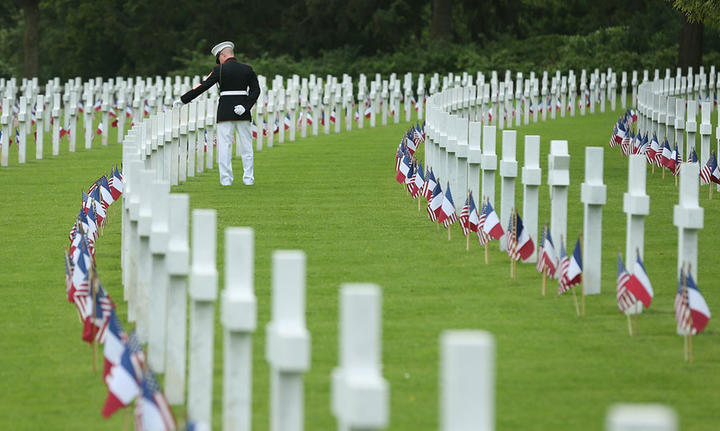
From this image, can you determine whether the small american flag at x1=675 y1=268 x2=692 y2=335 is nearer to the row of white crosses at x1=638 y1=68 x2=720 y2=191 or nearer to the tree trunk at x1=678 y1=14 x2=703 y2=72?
the row of white crosses at x1=638 y1=68 x2=720 y2=191

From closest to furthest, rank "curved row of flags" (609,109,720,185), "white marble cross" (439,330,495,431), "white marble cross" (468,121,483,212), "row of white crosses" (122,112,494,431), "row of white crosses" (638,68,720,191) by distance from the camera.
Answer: "white marble cross" (439,330,495,431) < "row of white crosses" (122,112,494,431) < "white marble cross" (468,121,483,212) < "curved row of flags" (609,109,720,185) < "row of white crosses" (638,68,720,191)

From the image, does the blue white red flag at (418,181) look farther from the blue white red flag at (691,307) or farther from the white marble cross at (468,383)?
the white marble cross at (468,383)

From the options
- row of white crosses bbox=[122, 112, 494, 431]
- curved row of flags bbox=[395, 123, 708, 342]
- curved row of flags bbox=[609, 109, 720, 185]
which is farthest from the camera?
curved row of flags bbox=[609, 109, 720, 185]

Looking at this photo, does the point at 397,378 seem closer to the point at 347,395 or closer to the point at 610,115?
the point at 347,395

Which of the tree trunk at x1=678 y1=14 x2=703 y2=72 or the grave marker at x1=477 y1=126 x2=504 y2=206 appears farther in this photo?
the tree trunk at x1=678 y1=14 x2=703 y2=72

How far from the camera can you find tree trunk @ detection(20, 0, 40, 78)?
54375 mm

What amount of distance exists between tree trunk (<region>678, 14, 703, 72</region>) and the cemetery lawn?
2437 cm

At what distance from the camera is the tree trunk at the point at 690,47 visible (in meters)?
42.8

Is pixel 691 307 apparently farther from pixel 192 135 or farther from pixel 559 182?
pixel 192 135

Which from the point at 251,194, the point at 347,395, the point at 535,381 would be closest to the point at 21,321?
the point at 535,381

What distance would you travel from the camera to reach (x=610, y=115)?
119 feet

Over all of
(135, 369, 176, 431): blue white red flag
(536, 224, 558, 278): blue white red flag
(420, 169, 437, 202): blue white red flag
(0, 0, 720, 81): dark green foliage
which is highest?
(0, 0, 720, 81): dark green foliage

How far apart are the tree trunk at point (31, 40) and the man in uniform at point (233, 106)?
36193 mm

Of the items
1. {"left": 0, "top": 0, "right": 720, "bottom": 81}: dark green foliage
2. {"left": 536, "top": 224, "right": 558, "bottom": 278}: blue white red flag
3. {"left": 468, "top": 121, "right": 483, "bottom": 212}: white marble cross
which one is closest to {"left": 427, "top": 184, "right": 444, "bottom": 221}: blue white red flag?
{"left": 468, "top": 121, "right": 483, "bottom": 212}: white marble cross
